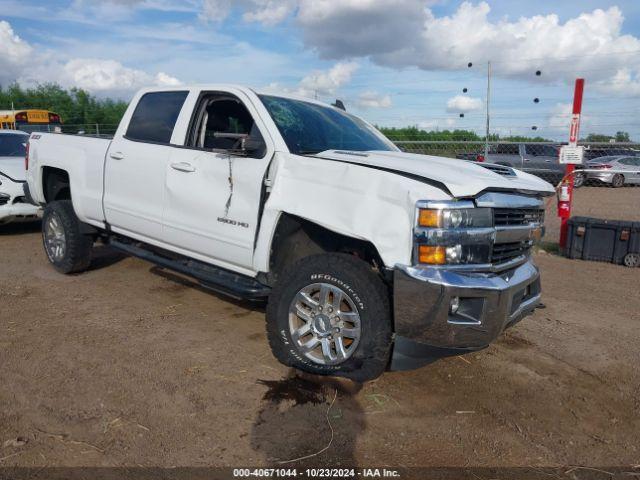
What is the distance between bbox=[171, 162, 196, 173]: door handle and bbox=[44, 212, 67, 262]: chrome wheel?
2141 mm

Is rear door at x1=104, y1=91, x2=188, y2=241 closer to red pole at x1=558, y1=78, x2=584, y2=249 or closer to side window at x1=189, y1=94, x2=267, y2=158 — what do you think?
side window at x1=189, y1=94, x2=267, y2=158

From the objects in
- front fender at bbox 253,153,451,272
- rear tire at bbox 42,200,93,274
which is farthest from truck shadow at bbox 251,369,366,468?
rear tire at bbox 42,200,93,274

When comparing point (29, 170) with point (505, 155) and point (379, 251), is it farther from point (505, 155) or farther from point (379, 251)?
point (505, 155)

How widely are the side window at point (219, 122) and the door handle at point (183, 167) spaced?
204mm

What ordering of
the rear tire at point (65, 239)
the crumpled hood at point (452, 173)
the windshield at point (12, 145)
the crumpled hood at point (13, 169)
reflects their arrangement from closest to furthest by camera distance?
the crumpled hood at point (452, 173) < the rear tire at point (65, 239) < the crumpled hood at point (13, 169) < the windshield at point (12, 145)

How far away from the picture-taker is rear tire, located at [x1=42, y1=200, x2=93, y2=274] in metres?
5.84

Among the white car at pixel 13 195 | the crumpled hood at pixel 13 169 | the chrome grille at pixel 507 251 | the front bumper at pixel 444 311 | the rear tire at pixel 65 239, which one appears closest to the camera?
the front bumper at pixel 444 311

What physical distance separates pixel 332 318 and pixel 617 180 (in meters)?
21.0

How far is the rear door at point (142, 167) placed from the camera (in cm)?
479

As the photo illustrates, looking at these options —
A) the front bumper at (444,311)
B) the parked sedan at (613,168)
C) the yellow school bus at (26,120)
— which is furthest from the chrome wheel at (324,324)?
the yellow school bus at (26,120)

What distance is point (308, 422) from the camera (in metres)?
3.15

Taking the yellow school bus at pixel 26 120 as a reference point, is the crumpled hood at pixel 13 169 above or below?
below

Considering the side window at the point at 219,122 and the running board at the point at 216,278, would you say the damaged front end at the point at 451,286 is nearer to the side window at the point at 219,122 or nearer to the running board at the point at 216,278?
the running board at the point at 216,278

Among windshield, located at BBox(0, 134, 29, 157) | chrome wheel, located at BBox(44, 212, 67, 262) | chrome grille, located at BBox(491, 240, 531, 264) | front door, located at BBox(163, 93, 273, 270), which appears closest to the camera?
chrome grille, located at BBox(491, 240, 531, 264)
